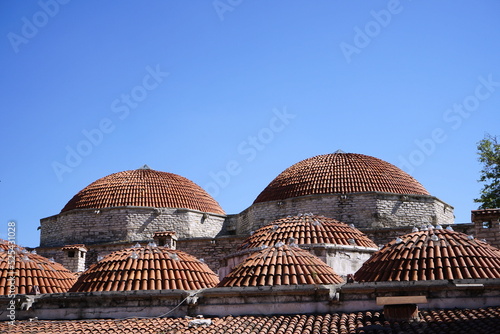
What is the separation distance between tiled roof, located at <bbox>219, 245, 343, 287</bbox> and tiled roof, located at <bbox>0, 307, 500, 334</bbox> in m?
1.07

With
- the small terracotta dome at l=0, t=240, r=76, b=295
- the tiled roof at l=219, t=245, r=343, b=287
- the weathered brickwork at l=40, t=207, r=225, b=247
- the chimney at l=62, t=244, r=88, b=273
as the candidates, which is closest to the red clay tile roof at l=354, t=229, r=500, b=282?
the tiled roof at l=219, t=245, r=343, b=287

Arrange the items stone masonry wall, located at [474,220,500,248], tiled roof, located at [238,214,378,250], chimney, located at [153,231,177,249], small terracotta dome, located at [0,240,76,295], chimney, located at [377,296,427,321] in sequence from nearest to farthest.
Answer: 1. chimney, located at [377,296,427,321]
2. small terracotta dome, located at [0,240,76,295]
3. tiled roof, located at [238,214,378,250]
4. stone masonry wall, located at [474,220,500,248]
5. chimney, located at [153,231,177,249]

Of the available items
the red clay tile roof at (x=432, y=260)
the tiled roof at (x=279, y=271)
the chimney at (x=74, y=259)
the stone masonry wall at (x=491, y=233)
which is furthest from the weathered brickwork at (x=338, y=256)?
the chimney at (x=74, y=259)

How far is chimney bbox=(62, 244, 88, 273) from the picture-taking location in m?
16.0

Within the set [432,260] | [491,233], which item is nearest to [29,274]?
[432,260]

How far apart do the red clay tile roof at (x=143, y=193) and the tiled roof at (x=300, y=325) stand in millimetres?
9924

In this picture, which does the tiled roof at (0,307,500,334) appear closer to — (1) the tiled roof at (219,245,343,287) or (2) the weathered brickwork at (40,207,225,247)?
(1) the tiled roof at (219,245,343,287)

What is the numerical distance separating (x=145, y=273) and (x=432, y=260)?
4.74 meters

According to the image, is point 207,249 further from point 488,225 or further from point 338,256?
point 488,225

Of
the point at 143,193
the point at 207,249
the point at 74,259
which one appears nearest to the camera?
the point at 74,259

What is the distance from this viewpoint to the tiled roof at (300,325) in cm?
691

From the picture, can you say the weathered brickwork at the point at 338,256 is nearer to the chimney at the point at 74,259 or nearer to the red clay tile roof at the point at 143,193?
the chimney at the point at 74,259

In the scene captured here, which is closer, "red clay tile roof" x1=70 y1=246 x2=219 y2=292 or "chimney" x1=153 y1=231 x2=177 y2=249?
"red clay tile roof" x1=70 y1=246 x2=219 y2=292

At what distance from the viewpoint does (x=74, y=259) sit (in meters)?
16.0
